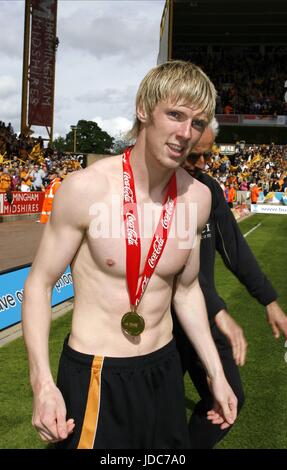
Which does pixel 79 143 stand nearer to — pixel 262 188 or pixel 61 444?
pixel 262 188

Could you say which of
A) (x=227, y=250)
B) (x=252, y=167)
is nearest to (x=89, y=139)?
(x=252, y=167)

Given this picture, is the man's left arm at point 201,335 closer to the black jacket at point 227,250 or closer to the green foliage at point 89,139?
the black jacket at point 227,250

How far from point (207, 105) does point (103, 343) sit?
993mm

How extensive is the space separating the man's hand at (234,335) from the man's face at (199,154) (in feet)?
2.58

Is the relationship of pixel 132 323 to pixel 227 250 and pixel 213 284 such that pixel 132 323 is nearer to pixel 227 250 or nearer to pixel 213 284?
pixel 213 284

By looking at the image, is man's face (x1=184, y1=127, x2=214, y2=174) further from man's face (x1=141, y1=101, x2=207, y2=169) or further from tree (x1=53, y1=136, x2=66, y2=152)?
tree (x1=53, y1=136, x2=66, y2=152)

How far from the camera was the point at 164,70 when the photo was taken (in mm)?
2094

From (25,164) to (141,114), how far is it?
2591 cm

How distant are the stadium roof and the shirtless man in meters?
47.8

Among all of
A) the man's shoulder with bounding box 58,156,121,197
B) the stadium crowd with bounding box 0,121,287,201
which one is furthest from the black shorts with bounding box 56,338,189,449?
the stadium crowd with bounding box 0,121,287,201

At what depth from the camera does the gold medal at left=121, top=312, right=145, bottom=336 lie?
6.89 ft

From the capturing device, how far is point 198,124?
6.86 feet

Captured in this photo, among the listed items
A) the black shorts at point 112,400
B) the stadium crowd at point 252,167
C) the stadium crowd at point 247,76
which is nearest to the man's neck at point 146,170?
the black shorts at point 112,400

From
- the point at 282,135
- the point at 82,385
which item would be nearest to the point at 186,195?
the point at 82,385
